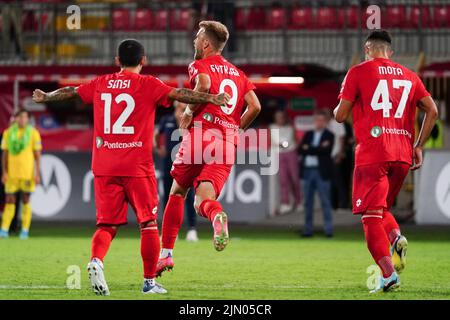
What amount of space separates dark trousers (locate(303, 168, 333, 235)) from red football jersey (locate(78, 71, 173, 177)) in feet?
31.1

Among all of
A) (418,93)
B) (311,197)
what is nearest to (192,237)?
(311,197)

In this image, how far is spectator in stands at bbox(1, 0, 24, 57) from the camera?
26016 mm

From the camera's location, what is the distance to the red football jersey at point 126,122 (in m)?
9.05

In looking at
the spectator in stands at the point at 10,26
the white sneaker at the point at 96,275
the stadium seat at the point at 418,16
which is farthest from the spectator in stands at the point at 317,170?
the spectator in stands at the point at 10,26

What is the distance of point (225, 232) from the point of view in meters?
8.82

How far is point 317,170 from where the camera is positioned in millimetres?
18453

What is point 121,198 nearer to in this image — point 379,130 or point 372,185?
point 372,185

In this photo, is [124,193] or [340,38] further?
[340,38]

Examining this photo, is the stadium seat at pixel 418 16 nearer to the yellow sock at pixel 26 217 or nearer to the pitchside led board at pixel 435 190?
the pitchside led board at pixel 435 190

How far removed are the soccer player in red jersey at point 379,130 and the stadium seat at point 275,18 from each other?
53.8 ft

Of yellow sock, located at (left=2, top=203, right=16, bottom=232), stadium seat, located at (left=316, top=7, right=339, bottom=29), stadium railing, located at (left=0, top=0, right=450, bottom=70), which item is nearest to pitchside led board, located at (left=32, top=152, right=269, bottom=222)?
yellow sock, located at (left=2, top=203, right=16, bottom=232)

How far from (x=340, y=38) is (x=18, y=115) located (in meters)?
10.0
